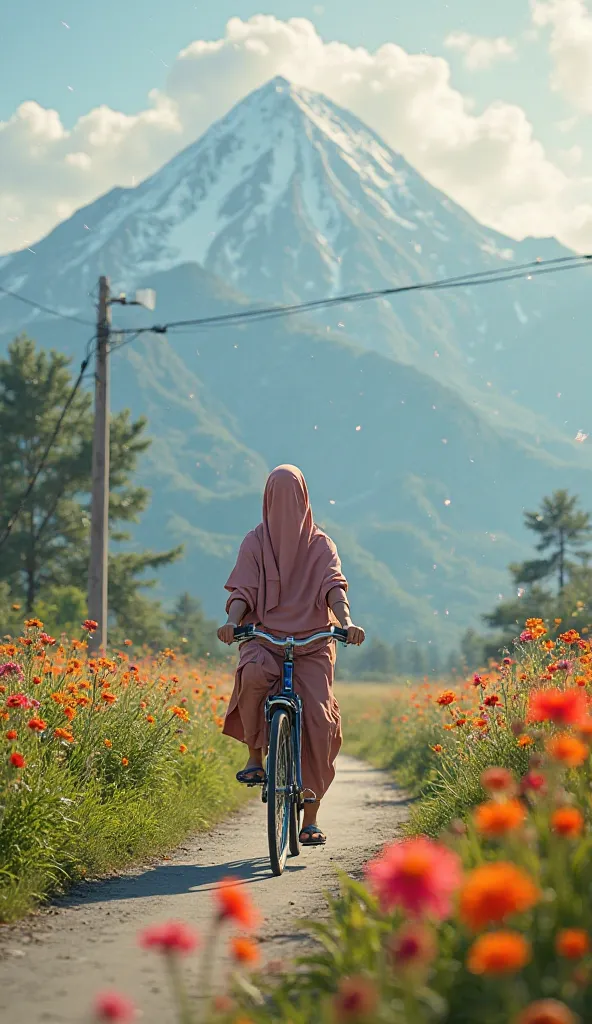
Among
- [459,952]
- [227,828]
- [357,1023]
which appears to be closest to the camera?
[357,1023]

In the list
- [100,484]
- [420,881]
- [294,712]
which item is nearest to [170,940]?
[420,881]

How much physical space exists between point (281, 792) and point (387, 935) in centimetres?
346

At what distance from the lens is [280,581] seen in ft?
23.8

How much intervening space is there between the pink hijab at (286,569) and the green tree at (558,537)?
116ft

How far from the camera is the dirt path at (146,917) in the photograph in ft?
12.1

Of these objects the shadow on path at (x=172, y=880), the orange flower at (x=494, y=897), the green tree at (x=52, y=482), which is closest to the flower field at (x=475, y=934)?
the orange flower at (x=494, y=897)

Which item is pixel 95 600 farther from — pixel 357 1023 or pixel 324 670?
pixel 357 1023

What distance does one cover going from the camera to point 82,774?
21.6 ft

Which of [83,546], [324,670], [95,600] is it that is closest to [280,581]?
[324,670]

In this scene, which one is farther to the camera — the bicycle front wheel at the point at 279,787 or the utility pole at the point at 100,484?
the utility pole at the point at 100,484

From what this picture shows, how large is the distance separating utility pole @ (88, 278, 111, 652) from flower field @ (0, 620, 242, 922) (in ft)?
19.7

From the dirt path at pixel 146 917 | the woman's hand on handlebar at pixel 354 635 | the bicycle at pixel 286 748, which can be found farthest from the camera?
the woman's hand on handlebar at pixel 354 635

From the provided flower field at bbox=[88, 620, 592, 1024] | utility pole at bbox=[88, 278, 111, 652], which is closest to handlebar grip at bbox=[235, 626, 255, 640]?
flower field at bbox=[88, 620, 592, 1024]

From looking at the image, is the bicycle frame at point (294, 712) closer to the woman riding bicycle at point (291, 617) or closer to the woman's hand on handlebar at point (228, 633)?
the woman riding bicycle at point (291, 617)
